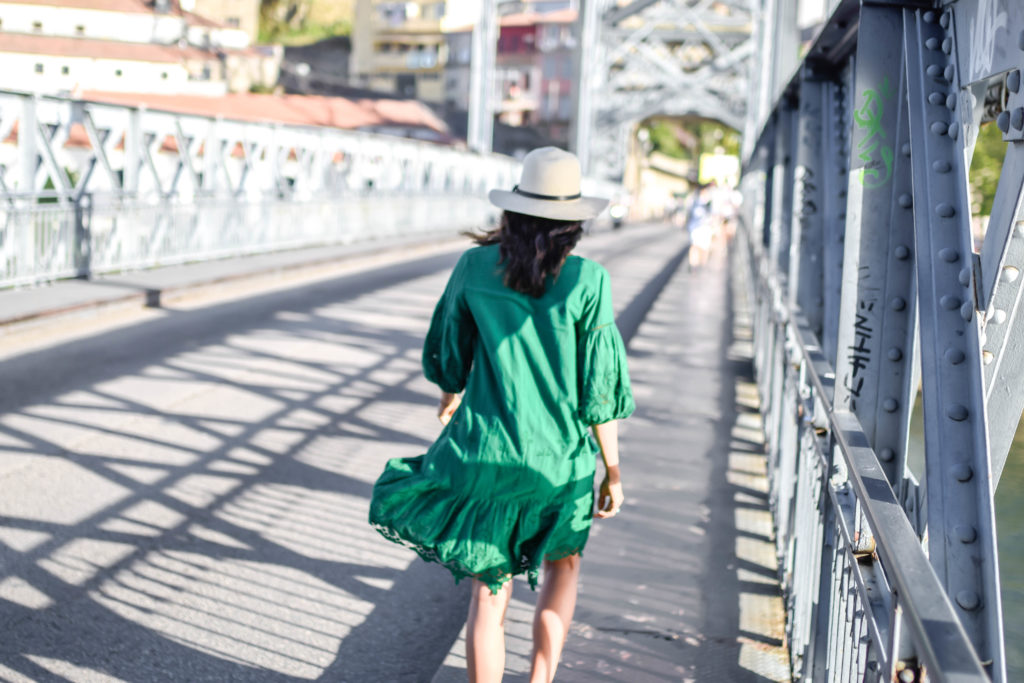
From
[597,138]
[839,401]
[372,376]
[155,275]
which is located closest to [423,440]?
[372,376]

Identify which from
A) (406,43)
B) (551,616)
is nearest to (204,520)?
(551,616)

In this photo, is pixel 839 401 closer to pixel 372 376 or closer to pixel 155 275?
pixel 372 376

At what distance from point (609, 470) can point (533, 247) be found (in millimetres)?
679

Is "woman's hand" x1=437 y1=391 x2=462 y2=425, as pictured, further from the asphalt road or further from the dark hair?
the asphalt road

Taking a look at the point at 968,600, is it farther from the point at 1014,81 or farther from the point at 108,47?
the point at 108,47

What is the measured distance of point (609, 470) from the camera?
11.6ft

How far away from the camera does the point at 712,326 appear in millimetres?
15000

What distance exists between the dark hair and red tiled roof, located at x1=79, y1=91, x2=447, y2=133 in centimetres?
4262

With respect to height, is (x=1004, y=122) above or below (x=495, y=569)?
above

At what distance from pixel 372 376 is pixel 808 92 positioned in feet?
16.5

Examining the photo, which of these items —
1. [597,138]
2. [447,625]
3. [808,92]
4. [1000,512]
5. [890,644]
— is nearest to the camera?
[890,644]

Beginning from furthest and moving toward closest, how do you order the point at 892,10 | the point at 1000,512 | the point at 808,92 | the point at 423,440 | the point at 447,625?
the point at 1000,512
the point at 423,440
the point at 808,92
the point at 447,625
the point at 892,10

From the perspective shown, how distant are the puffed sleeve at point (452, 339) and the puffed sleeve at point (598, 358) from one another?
1.07 ft

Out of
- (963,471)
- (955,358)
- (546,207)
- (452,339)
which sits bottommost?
(963,471)
